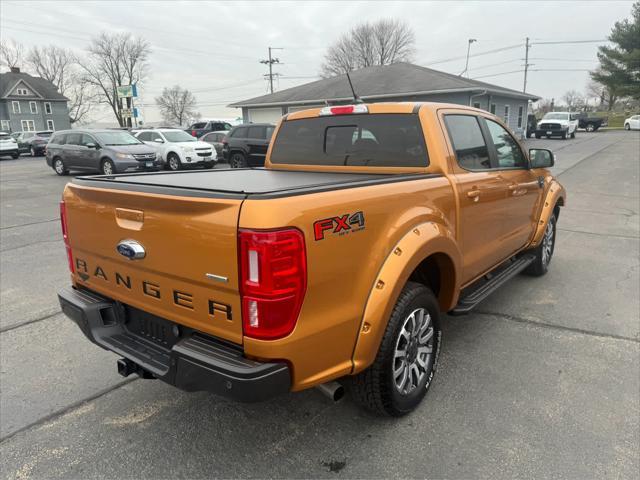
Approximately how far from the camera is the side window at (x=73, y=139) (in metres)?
17.1

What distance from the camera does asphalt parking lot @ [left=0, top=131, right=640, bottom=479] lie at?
2.49 metres

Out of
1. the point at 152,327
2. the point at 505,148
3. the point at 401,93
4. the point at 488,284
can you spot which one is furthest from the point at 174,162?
the point at 152,327

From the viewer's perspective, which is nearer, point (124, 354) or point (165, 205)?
point (165, 205)

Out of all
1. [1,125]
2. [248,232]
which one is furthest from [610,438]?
[1,125]

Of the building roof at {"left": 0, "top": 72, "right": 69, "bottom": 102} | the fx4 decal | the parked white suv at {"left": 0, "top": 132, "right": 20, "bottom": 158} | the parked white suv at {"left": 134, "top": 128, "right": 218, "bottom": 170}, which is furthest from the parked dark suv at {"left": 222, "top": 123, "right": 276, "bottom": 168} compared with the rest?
the building roof at {"left": 0, "top": 72, "right": 69, "bottom": 102}

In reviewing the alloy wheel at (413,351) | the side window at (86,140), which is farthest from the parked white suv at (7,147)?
the alloy wheel at (413,351)

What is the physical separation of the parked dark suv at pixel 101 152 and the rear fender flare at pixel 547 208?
13.7 meters

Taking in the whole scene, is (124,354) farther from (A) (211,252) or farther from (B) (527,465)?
(B) (527,465)

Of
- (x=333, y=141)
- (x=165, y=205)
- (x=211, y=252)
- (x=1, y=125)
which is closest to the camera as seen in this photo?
(x=211, y=252)

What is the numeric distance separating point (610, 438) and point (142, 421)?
277 centimetres

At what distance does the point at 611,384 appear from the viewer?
10.6ft

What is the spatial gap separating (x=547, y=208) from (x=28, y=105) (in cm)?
6979

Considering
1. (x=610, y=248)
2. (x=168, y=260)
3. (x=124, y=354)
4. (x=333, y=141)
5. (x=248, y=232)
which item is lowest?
(x=610, y=248)

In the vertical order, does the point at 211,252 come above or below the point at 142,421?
above
